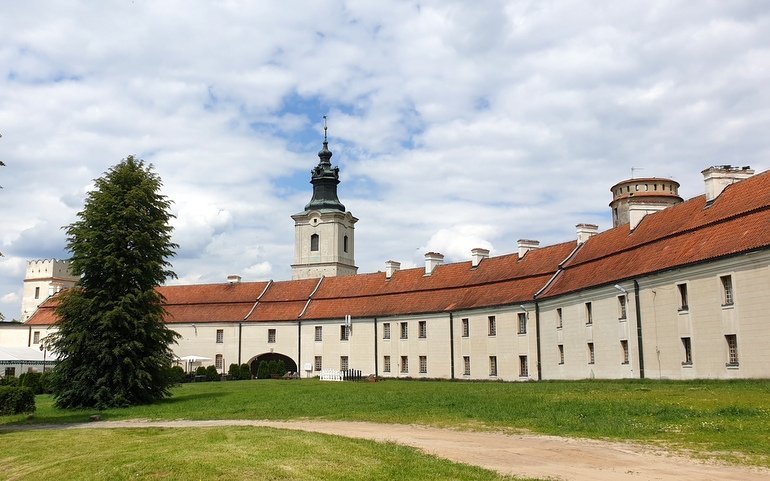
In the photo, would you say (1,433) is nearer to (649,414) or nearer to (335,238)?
(649,414)

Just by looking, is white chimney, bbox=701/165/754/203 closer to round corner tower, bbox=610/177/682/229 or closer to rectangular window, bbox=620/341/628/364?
rectangular window, bbox=620/341/628/364

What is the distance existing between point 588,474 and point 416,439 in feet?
17.8

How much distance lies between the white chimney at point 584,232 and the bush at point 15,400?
3356 centimetres

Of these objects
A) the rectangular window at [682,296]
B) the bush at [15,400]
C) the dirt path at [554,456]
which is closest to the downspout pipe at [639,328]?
the rectangular window at [682,296]

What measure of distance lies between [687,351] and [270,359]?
41906mm

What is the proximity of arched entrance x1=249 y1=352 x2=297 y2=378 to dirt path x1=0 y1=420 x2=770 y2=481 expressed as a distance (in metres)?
46.2

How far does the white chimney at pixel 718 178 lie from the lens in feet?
118

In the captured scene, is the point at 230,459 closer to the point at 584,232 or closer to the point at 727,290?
the point at 727,290

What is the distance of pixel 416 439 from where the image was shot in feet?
55.6

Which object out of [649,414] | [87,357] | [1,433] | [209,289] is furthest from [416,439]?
[209,289]

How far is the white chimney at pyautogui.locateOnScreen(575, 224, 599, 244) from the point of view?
48.5 m

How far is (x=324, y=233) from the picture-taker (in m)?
93.9

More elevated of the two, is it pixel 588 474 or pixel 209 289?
pixel 209 289

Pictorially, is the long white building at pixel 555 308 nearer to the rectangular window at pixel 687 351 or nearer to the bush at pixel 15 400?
the rectangular window at pixel 687 351
